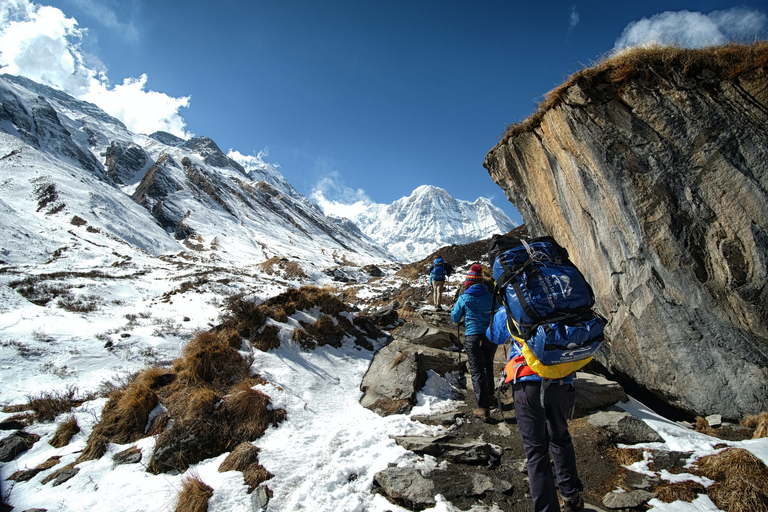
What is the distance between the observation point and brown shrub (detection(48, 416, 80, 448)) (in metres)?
4.88

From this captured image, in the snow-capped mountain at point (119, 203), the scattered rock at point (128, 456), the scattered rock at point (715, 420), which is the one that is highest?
the snow-capped mountain at point (119, 203)

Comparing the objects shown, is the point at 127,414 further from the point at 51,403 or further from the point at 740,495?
the point at 740,495

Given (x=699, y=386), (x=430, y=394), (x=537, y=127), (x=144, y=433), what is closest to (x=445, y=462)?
(x=430, y=394)

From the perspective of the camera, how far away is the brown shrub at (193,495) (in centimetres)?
369

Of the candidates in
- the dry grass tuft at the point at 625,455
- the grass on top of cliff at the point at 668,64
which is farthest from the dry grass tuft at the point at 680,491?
the grass on top of cliff at the point at 668,64

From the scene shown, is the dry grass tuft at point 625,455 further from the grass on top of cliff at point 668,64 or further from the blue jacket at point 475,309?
the grass on top of cliff at point 668,64

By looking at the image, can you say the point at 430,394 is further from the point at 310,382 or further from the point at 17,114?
the point at 17,114

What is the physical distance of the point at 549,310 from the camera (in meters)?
3.37

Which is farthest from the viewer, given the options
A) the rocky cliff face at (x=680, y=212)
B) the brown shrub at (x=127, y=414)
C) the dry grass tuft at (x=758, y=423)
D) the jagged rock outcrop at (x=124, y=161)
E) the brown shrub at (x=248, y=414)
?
the jagged rock outcrop at (x=124, y=161)

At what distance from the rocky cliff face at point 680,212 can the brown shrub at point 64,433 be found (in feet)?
35.7

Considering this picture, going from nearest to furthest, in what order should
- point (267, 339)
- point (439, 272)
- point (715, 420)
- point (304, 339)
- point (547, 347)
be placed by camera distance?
point (547, 347), point (715, 420), point (267, 339), point (304, 339), point (439, 272)

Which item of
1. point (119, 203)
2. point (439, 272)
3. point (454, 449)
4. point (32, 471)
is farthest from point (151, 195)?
point (454, 449)

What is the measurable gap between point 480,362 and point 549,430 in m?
2.59

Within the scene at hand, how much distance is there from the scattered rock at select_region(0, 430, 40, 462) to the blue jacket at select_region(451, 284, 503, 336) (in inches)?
280
